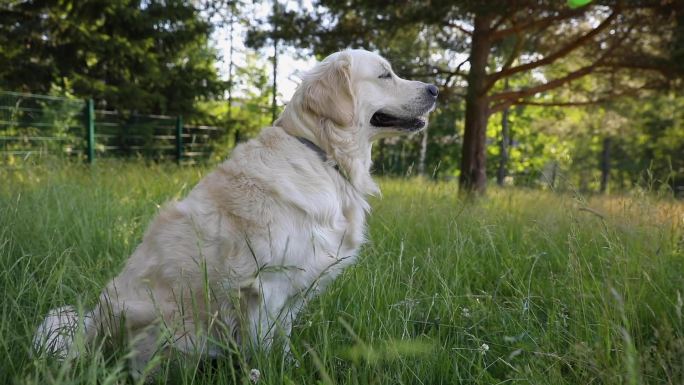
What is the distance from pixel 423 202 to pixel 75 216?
8.73 ft

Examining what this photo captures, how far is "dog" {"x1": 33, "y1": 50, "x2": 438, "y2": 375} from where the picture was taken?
1.78 meters

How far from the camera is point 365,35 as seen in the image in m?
8.55

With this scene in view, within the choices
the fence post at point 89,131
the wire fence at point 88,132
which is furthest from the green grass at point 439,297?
the fence post at point 89,131

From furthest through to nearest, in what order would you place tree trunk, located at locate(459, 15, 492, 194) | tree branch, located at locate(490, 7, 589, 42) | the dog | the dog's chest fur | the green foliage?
the green foliage
tree trunk, located at locate(459, 15, 492, 194)
tree branch, located at locate(490, 7, 589, 42)
the dog's chest fur
the dog

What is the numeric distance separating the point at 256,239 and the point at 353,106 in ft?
3.17

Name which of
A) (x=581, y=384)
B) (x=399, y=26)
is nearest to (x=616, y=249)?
(x=581, y=384)

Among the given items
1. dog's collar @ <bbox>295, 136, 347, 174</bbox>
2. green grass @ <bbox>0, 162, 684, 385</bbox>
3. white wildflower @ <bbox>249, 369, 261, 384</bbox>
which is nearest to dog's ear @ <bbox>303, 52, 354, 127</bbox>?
dog's collar @ <bbox>295, 136, 347, 174</bbox>

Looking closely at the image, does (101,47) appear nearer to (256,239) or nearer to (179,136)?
(179,136)

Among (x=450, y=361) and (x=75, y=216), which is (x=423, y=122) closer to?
(x=450, y=361)

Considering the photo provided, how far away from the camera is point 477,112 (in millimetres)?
→ 8203

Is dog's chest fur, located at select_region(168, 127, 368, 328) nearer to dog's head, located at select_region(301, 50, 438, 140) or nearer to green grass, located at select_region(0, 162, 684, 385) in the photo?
green grass, located at select_region(0, 162, 684, 385)

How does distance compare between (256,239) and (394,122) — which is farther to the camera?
(394,122)

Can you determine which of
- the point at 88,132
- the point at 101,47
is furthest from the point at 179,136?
the point at 88,132

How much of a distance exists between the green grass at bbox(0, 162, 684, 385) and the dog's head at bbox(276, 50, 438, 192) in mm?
621
